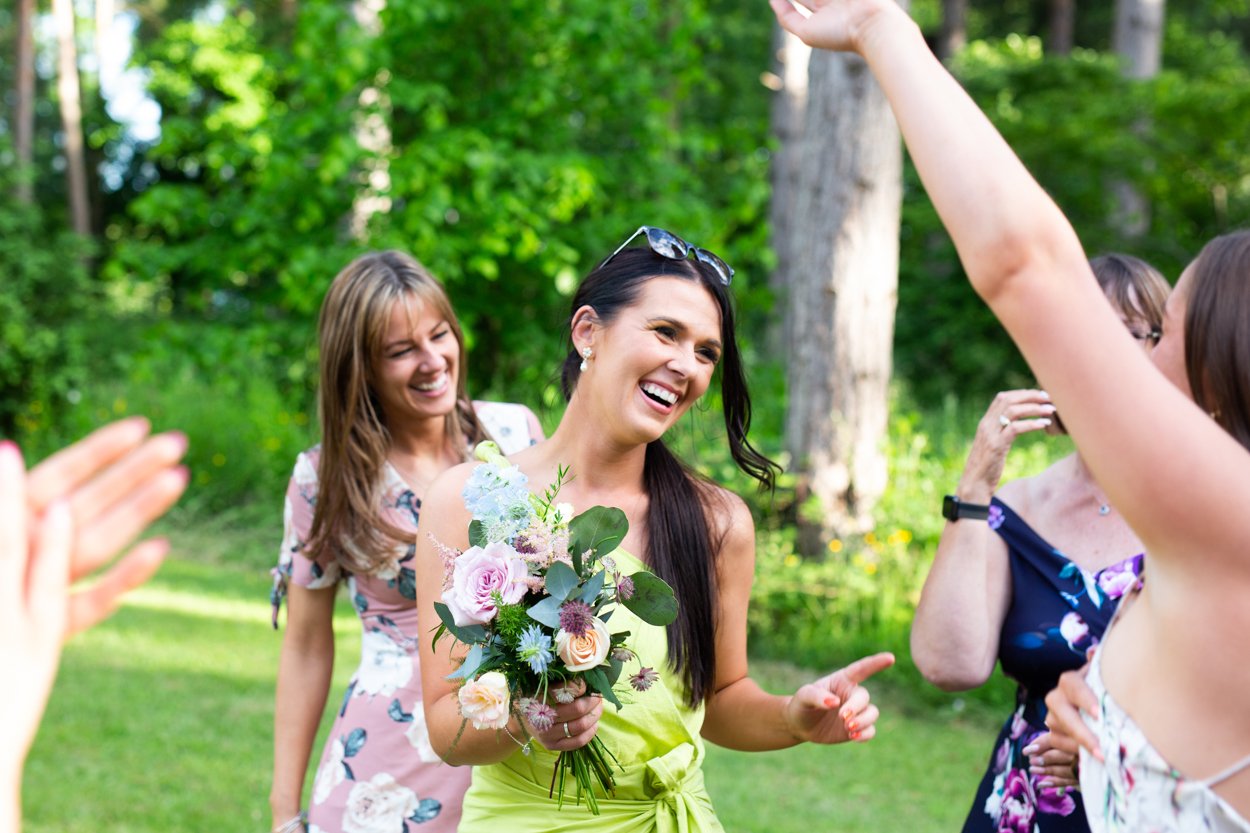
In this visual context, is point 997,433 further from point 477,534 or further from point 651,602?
point 477,534

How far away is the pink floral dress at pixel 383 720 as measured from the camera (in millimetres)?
3039

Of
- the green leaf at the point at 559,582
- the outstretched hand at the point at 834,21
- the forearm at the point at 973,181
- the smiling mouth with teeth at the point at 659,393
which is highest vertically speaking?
the outstretched hand at the point at 834,21

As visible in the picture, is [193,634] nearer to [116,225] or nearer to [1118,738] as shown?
[1118,738]

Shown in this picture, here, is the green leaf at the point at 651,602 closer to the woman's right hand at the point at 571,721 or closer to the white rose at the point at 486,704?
the woman's right hand at the point at 571,721

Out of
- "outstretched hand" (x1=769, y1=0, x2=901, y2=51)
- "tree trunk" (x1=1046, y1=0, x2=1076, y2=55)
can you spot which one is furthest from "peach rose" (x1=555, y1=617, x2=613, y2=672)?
"tree trunk" (x1=1046, y1=0, x2=1076, y2=55)

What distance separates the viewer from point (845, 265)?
8062 mm

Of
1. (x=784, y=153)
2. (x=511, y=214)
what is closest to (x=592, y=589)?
(x=511, y=214)

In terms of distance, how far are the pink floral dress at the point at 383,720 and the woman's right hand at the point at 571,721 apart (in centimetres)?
89

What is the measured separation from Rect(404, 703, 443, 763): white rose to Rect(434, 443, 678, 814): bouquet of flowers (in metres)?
0.98

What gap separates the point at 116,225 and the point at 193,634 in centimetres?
2510

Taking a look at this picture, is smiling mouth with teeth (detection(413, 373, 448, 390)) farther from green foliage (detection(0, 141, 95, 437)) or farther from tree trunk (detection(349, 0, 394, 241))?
green foliage (detection(0, 141, 95, 437))

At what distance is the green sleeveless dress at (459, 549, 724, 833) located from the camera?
7.90 feet

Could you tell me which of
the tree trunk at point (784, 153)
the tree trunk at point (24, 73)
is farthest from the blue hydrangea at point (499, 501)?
the tree trunk at point (24, 73)

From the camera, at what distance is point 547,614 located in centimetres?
201
